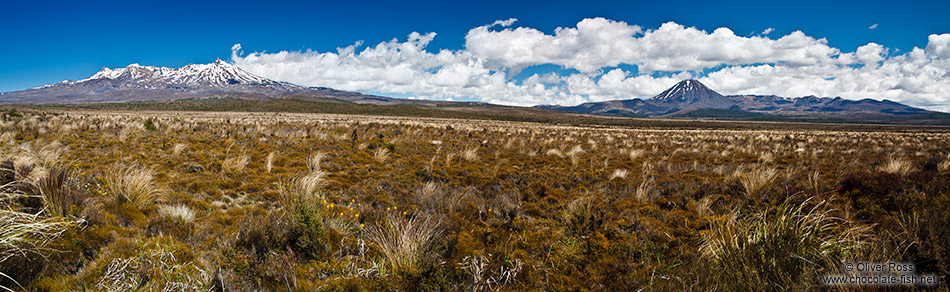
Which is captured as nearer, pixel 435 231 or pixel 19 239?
pixel 19 239

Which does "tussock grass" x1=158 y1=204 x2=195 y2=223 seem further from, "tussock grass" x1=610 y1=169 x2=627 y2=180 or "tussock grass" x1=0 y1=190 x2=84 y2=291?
"tussock grass" x1=610 y1=169 x2=627 y2=180

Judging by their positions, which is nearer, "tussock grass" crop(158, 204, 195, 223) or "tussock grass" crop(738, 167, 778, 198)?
"tussock grass" crop(158, 204, 195, 223)

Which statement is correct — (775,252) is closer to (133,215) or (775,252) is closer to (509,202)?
(509,202)

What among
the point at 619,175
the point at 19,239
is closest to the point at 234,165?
the point at 19,239

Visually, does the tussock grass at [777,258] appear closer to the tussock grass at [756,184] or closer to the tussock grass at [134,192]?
the tussock grass at [756,184]

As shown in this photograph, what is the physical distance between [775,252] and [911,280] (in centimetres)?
87

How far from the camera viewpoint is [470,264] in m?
3.47

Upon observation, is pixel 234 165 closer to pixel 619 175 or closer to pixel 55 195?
pixel 55 195

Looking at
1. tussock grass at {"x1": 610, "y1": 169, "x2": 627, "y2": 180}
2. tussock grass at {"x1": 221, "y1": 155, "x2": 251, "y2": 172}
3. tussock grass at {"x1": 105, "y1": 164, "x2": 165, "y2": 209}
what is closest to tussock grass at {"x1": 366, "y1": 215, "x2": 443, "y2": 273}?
tussock grass at {"x1": 105, "y1": 164, "x2": 165, "y2": 209}

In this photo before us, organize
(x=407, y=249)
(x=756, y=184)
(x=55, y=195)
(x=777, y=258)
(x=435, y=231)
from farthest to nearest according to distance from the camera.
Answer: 1. (x=756, y=184)
2. (x=435, y=231)
3. (x=55, y=195)
4. (x=407, y=249)
5. (x=777, y=258)

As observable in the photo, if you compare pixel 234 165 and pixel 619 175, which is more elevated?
pixel 234 165

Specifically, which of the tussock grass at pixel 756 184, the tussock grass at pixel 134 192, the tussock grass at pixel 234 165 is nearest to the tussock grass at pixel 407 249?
the tussock grass at pixel 134 192

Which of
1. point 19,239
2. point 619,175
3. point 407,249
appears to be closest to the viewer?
point 19,239

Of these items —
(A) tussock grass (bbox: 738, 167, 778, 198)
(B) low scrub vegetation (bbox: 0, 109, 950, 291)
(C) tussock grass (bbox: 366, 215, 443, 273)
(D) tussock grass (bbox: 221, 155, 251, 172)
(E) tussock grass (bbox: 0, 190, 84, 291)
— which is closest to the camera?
(E) tussock grass (bbox: 0, 190, 84, 291)
